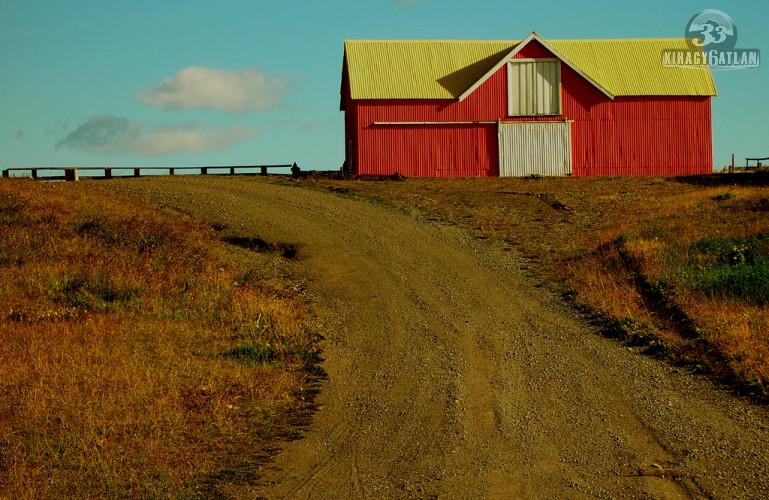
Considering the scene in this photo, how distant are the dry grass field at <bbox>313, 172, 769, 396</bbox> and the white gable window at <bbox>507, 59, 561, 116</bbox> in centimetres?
617

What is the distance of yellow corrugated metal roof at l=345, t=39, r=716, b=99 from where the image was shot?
43312 millimetres

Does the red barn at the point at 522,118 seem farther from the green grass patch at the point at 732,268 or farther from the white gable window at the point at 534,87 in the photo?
the green grass patch at the point at 732,268

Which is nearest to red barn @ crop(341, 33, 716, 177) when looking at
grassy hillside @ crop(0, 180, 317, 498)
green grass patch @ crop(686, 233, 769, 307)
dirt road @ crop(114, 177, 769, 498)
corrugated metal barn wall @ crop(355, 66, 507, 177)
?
corrugated metal barn wall @ crop(355, 66, 507, 177)

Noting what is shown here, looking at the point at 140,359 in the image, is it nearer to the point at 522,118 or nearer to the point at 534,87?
the point at 522,118

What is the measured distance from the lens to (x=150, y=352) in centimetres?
1368

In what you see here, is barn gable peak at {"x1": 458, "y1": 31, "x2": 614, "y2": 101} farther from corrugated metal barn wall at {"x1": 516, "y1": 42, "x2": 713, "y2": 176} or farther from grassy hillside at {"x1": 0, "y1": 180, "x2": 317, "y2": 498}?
grassy hillside at {"x1": 0, "y1": 180, "x2": 317, "y2": 498}

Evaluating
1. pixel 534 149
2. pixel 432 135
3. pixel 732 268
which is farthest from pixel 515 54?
pixel 732 268

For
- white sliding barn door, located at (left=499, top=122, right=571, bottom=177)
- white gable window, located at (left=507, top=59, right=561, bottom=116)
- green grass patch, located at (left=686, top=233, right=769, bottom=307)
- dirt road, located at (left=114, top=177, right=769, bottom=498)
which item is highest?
white gable window, located at (left=507, top=59, right=561, bottom=116)

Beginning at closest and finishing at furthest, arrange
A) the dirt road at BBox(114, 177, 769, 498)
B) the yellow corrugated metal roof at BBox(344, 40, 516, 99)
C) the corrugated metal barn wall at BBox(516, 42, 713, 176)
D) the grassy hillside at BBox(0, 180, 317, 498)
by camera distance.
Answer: the dirt road at BBox(114, 177, 769, 498) → the grassy hillside at BBox(0, 180, 317, 498) → the yellow corrugated metal roof at BBox(344, 40, 516, 99) → the corrugated metal barn wall at BBox(516, 42, 713, 176)

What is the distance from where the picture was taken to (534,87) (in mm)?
43031

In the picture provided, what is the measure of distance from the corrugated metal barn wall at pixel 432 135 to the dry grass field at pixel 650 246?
4.28 metres

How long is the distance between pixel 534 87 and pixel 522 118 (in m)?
1.62

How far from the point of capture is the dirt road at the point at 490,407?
9.02m

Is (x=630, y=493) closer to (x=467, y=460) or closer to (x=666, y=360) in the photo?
(x=467, y=460)
